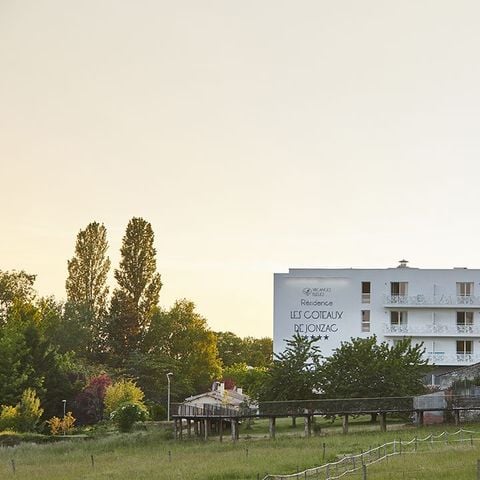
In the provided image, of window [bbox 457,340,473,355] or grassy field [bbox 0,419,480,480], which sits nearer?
grassy field [bbox 0,419,480,480]

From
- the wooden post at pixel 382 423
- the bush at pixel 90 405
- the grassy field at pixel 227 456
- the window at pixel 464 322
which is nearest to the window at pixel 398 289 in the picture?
the window at pixel 464 322

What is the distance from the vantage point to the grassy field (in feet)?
147

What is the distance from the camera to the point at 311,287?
96812 millimetres

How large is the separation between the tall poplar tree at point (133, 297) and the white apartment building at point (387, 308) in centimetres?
2300

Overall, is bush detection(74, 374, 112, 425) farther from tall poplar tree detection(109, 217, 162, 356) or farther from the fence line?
the fence line

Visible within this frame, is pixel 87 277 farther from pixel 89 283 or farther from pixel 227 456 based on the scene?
pixel 227 456

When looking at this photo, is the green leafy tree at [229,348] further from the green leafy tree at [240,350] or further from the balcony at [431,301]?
the balcony at [431,301]

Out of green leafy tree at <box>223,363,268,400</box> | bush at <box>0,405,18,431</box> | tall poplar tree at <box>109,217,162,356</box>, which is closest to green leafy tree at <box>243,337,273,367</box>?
green leafy tree at <box>223,363,268,400</box>

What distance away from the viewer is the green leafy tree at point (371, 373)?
72.7m

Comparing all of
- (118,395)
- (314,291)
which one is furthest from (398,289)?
(118,395)

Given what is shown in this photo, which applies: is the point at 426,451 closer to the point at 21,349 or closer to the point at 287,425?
the point at 287,425

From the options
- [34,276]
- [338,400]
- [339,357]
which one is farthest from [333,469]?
[34,276]

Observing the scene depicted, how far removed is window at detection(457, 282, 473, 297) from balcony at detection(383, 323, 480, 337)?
108 inches

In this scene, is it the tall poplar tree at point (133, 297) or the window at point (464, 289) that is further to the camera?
the tall poplar tree at point (133, 297)
